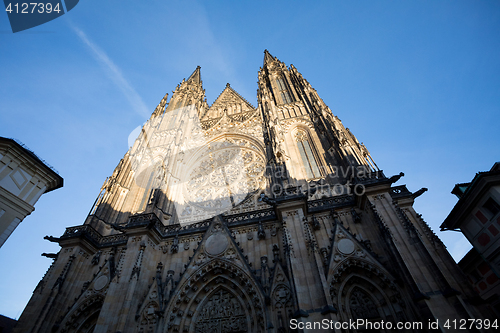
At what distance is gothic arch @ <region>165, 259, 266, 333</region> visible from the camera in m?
9.27

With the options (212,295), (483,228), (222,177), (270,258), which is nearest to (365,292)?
(270,258)

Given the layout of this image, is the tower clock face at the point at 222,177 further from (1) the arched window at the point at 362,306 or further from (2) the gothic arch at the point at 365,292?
(1) the arched window at the point at 362,306

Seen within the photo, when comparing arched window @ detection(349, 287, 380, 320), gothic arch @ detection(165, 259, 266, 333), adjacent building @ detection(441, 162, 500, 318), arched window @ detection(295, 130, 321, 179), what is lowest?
arched window @ detection(349, 287, 380, 320)

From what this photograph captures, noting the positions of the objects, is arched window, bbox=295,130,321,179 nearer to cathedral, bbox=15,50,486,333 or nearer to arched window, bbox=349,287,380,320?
cathedral, bbox=15,50,486,333

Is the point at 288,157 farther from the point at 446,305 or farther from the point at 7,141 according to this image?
the point at 7,141

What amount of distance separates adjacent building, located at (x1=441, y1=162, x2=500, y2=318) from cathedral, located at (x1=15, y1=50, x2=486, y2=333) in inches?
112

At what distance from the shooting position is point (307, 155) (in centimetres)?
1548

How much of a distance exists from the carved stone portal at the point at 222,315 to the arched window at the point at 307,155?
7.48 metres

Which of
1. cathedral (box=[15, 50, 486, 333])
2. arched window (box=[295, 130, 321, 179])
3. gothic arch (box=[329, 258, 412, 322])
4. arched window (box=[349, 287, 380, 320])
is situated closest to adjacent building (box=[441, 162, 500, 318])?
cathedral (box=[15, 50, 486, 333])

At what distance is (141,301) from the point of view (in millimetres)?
9945

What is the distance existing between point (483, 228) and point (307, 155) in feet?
29.3

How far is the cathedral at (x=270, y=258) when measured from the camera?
318 inches

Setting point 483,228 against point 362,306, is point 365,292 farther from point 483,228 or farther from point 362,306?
point 483,228

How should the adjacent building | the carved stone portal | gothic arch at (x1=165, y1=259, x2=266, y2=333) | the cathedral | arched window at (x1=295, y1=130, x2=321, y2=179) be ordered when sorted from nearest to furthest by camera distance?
the cathedral
gothic arch at (x1=165, y1=259, x2=266, y2=333)
the carved stone portal
the adjacent building
arched window at (x1=295, y1=130, x2=321, y2=179)
